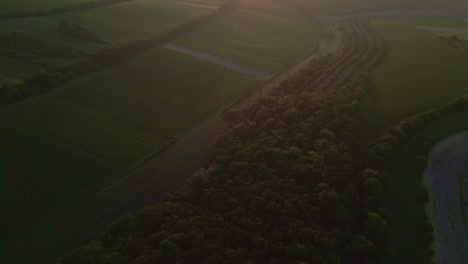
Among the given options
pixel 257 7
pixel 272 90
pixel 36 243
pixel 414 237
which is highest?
pixel 257 7

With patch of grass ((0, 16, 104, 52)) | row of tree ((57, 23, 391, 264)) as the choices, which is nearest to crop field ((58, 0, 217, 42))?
patch of grass ((0, 16, 104, 52))

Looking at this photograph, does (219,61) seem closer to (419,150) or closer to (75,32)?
(75,32)

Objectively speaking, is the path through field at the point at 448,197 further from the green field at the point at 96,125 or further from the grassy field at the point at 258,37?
the grassy field at the point at 258,37

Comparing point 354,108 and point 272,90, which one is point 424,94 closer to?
point 354,108

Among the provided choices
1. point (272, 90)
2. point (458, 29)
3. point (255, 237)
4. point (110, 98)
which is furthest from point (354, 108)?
point (458, 29)

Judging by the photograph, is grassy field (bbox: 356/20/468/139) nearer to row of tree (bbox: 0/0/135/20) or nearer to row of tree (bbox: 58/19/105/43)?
row of tree (bbox: 58/19/105/43)

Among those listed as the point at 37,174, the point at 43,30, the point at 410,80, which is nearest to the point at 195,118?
the point at 37,174
